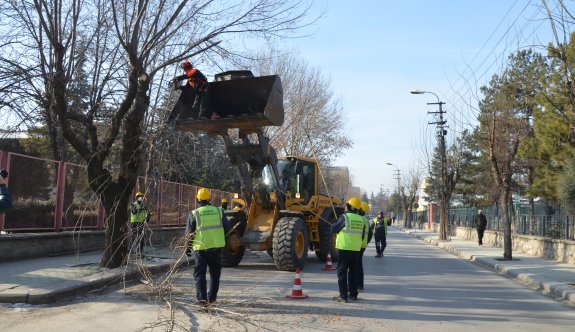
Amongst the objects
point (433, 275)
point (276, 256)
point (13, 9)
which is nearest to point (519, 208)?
point (433, 275)

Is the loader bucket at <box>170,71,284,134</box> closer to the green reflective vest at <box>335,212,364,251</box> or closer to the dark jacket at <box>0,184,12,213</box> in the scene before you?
the green reflective vest at <box>335,212,364,251</box>

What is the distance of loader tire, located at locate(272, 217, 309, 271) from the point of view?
12305 millimetres

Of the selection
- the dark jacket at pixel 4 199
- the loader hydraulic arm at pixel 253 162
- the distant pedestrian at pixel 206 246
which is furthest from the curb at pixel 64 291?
the loader hydraulic arm at pixel 253 162

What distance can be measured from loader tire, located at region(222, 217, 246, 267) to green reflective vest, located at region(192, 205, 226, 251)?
5.67m

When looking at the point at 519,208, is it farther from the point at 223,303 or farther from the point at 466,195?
the point at 466,195

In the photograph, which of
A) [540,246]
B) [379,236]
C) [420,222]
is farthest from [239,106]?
[420,222]

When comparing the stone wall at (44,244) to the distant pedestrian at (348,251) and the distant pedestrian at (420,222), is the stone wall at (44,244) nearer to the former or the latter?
the distant pedestrian at (348,251)

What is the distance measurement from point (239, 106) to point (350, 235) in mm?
4746

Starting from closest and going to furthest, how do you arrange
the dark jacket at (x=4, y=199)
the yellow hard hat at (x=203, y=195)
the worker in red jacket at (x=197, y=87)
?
the yellow hard hat at (x=203, y=195), the dark jacket at (x=4, y=199), the worker in red jacket at (x=197, y=87)

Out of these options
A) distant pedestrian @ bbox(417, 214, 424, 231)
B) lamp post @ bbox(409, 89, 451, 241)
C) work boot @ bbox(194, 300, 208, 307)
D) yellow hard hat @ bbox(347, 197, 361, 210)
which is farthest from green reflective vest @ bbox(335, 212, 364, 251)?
distant pedestrian @ bbox(417, 214, 424, 231)

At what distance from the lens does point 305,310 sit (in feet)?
25.8

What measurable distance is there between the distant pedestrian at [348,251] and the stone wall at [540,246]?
9.86 m

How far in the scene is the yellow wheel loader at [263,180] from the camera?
37.1 ft

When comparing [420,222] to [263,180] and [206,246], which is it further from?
[206,246]
